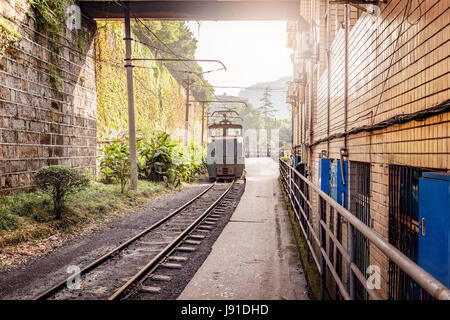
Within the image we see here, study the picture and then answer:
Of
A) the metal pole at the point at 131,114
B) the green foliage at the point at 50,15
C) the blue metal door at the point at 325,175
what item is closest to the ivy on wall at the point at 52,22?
the green foliage at the point at 50,15

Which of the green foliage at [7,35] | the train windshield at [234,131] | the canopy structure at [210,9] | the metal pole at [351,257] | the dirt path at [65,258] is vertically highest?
the canopy structure at [210,9]

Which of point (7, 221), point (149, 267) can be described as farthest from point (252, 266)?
point (7, 221)

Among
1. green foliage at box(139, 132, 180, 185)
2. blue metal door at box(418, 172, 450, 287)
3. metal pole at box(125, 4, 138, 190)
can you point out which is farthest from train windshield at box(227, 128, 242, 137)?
blue metal door at box(418, 172, 450, 287)

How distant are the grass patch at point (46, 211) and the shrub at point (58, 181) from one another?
1.06ft

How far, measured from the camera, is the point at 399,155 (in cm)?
372

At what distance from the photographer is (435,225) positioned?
8.71ft

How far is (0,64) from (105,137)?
716 cm

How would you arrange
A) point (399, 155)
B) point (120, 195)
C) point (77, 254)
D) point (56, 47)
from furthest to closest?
point (120, 195)
point (56, 47)
point (77, 254)
point (399, 155)

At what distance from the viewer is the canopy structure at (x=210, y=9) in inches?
507

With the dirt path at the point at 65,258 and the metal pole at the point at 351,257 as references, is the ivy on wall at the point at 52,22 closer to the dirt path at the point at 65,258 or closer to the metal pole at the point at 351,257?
the dirt path at the point at 65,258

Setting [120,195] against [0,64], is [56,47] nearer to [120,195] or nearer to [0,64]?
[0,64]

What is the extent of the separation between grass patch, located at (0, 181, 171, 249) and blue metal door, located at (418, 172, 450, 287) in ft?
21.2

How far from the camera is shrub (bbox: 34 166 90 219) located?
745 cm
